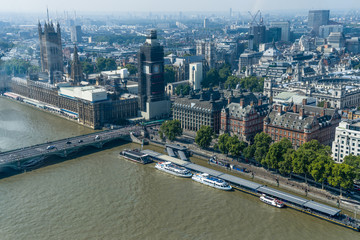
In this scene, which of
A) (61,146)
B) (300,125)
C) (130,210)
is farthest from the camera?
(61,146)

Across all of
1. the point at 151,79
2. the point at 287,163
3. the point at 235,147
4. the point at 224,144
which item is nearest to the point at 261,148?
the point at 235,147

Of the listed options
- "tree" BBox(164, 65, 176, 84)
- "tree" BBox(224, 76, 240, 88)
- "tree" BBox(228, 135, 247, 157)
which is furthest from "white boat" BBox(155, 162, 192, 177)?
"tree" BBox(164, 65, 176, 84)

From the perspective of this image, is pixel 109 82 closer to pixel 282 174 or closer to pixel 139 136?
pixel 139 136

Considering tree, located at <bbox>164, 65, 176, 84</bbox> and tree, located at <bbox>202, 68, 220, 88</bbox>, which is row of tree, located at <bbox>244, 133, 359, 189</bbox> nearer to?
tree, located at <bbox>202, 68, 220, 88</bbox>

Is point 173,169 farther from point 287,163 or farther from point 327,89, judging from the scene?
point 327,89

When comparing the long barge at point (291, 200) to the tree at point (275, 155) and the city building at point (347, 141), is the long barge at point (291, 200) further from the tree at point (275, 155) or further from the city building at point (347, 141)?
the city building at point (347, 141)

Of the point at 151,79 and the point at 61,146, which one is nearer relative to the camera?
the point at 61,146
